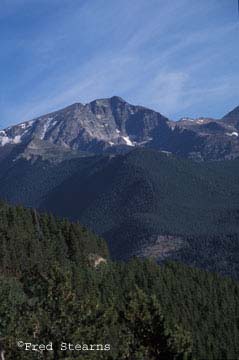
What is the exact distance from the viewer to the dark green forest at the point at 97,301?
54812 mm

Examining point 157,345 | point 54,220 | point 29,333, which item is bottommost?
point 157,345

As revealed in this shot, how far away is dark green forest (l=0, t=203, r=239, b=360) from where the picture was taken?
2158 inches

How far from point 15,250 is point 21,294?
41.3m

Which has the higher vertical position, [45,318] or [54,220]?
[54,220]

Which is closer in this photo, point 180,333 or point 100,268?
point 180,333

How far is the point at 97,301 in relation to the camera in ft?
224

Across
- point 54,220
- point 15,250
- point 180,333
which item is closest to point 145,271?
point 54,220

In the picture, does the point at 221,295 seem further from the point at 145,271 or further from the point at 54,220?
the point at 54,220

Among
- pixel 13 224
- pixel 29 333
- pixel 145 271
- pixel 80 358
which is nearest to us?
pixel 80 358

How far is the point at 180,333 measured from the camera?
61875mm

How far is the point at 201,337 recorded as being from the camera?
5044 inches

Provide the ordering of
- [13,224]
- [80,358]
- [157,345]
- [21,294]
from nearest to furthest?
[80,358] → [157,345] → [21,294] → [13,224]

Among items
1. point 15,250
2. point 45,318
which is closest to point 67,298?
point 45,318

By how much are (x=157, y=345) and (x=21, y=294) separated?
36.4 metres
